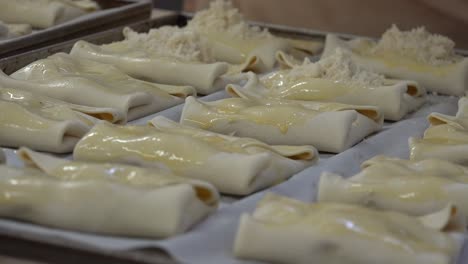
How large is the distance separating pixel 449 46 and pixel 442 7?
0.62 meters

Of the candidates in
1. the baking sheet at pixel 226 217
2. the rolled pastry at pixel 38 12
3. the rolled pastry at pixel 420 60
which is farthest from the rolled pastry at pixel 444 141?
the rolled pastry at pixel 38 12

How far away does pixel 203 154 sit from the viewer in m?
2.09

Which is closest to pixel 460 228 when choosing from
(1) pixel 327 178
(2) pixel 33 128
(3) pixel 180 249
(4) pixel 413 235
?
(4) pixel 413 235

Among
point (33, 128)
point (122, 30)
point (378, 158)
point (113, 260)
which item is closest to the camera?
point (113, 260)

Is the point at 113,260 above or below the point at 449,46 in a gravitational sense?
below

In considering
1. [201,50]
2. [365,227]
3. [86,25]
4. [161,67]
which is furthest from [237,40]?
[365,227]

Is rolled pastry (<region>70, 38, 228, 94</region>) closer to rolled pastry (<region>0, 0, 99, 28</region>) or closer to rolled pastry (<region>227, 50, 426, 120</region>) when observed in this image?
rolled pastry (<region>227, 50, 426, 120</region>)

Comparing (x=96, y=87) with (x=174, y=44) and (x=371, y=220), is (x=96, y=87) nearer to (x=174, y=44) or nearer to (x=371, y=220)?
(x=174, y=44)

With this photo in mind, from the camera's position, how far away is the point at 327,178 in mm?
1978

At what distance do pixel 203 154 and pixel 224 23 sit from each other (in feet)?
4.22

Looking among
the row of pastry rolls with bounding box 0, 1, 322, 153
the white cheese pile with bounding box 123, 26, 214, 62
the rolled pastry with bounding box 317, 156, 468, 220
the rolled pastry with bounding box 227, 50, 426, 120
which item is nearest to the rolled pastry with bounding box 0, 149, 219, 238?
the rolled pastry with bounding box 317, 156, 468, 220

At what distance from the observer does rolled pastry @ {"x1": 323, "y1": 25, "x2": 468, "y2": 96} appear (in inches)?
116

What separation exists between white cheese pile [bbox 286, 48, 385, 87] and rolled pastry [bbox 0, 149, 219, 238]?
91cm

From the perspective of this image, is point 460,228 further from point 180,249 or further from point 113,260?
point 113,260
